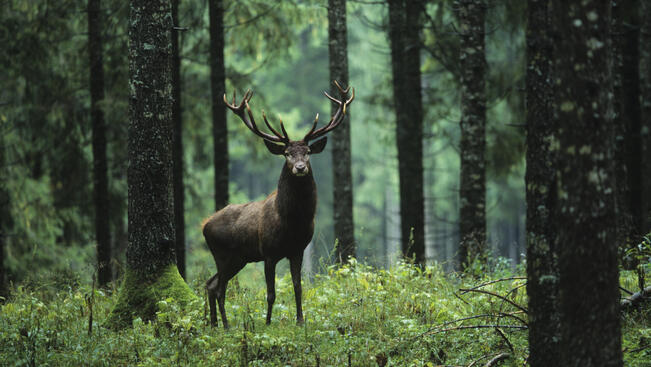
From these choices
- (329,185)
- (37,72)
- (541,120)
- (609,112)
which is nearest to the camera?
(609,112)

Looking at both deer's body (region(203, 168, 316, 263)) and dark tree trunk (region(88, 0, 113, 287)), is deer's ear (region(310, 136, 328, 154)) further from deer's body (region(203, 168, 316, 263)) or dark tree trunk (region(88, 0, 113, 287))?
dark tree trunk (region(88, 0, 113, 287))

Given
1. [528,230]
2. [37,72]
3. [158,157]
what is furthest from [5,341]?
[37,72]

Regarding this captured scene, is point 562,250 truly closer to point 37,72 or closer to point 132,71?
point 132,71

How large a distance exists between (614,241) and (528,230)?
2.61ft

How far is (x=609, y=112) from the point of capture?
157 inches

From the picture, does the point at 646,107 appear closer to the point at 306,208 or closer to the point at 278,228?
the point at 306,208

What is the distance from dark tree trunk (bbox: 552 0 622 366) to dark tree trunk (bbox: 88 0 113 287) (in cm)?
969

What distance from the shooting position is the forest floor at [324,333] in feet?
18.1

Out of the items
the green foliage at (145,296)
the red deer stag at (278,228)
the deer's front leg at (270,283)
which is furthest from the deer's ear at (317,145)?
the green foliage at (145,296)

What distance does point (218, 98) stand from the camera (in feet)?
40.1

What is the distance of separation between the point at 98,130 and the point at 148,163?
5.70 metres

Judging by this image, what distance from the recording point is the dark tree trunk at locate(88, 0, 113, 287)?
11961mm

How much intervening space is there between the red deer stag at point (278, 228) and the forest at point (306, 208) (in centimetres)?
3

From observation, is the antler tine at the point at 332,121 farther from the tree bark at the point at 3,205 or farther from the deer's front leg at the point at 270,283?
the tree bark at the point at 3,205
